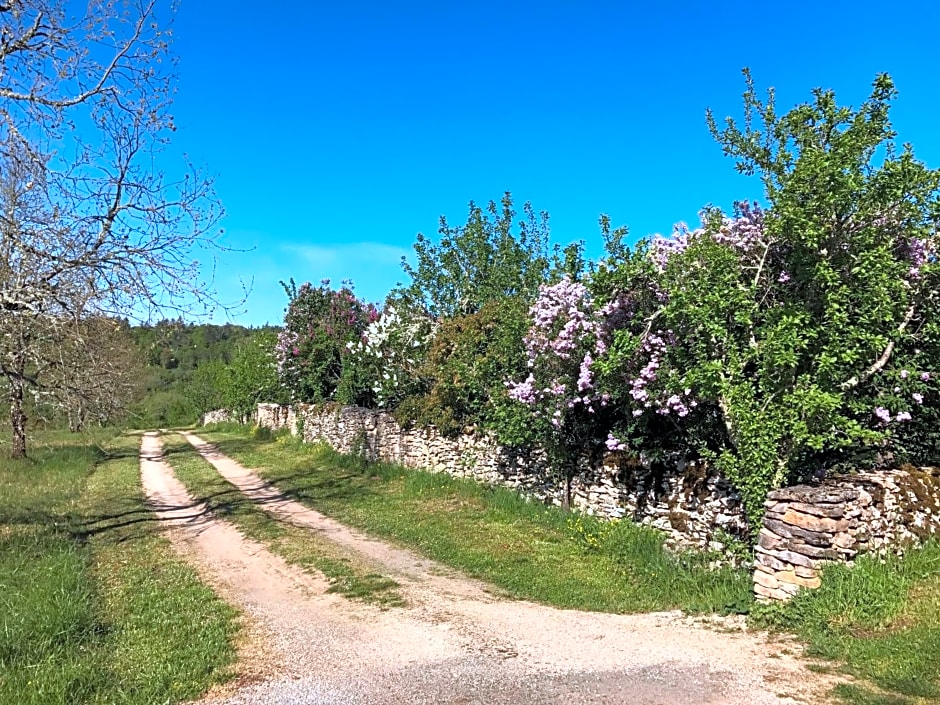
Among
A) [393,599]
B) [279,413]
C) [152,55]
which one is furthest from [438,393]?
[279,413]

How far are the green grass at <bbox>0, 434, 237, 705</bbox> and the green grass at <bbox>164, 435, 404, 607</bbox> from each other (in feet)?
4.52

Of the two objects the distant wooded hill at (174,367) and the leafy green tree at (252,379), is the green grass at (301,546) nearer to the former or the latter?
the distant wooded hill at (174,367)

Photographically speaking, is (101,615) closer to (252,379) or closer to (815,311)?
(815,311)

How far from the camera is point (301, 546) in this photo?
9.70m

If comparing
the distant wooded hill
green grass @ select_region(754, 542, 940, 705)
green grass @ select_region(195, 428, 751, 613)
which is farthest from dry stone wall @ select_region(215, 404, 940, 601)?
the distant wooded hill

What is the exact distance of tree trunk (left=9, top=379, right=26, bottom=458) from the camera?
30.9 feet

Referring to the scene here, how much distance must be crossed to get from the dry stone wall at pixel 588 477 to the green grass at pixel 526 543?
0.34 meters

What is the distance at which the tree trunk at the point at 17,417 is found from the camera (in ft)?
30.9

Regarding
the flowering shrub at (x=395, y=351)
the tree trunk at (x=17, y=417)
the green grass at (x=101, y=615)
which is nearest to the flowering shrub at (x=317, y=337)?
the flowering shrub at (x=395, y=351)

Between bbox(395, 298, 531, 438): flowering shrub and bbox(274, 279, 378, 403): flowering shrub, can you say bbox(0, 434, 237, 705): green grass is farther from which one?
bbox(274, 279, 378, 403): flowering shrub

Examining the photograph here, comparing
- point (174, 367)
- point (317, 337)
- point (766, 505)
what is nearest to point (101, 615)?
point (766, 505)

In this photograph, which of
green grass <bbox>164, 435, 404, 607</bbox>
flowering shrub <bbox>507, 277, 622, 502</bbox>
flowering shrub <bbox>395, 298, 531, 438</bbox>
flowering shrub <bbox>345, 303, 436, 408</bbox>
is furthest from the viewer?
flowering shrub <bbox>345, 303, 436, 408</bbox>

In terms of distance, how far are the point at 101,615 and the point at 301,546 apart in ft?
A: 11.2

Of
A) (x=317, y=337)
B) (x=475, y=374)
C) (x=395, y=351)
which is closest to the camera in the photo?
(x=475, y=374)
